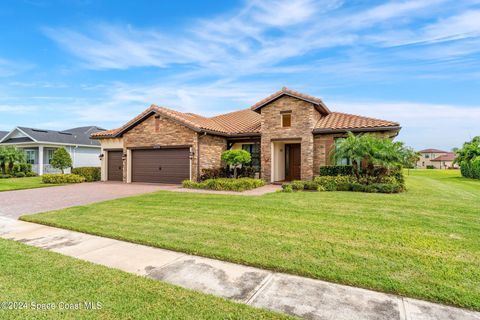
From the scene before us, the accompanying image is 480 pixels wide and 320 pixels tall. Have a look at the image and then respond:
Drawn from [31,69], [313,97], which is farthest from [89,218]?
[31,69]

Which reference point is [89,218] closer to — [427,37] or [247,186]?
[247,186]

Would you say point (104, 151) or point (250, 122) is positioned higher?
point (250, 122)

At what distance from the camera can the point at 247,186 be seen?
13844 millimetres

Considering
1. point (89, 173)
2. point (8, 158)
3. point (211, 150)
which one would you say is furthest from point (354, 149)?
point (8, 158)

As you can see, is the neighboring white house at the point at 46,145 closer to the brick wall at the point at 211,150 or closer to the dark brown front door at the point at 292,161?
the brick wall at the point at 211,150

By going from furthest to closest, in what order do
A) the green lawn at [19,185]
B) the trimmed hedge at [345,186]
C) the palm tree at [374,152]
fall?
the green lawn at [19,185] < the palm tree at [374,152] < the trimmed hedge at [345,186]

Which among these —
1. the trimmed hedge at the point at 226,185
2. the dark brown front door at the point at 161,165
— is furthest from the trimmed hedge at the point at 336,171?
the dark brown front door at the point at 161,165

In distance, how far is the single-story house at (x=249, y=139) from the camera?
15787mm

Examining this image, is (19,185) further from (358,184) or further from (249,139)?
(358,184)

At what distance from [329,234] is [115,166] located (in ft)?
59.9

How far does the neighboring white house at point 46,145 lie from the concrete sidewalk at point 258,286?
26087 millimetres

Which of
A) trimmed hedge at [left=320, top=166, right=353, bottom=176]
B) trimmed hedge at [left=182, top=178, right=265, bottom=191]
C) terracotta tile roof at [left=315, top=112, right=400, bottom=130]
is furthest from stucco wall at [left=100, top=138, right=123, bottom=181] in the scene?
trimmed hedge at [left=320, top=166, right=353, bottom=176]

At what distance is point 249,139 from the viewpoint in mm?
17938

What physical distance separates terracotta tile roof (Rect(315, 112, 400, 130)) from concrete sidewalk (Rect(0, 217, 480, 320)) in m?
12.9
